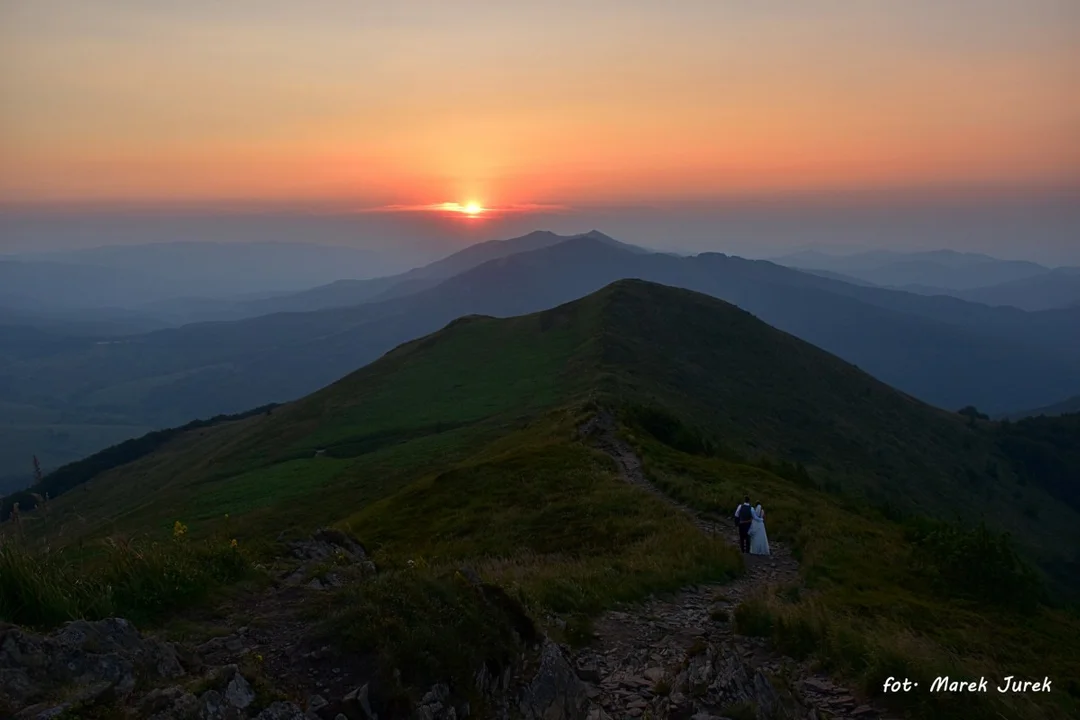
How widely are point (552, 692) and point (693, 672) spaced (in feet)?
7.30

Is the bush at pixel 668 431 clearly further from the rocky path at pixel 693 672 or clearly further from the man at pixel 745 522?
the rocky path at pixel 693 672

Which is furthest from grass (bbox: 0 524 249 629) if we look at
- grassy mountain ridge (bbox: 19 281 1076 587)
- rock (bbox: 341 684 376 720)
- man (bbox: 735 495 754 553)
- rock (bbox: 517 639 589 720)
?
grassy mountain ridge (bbox: 19 281 1076 587)

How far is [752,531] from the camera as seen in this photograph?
65.3 ft

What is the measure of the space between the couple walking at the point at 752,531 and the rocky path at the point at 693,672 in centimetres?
533

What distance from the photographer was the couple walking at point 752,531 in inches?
781

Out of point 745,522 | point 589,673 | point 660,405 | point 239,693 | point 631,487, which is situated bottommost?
point 660,405

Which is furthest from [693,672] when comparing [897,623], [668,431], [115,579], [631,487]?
[668,431]

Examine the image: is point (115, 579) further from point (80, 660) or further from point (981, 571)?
point (981, 571)

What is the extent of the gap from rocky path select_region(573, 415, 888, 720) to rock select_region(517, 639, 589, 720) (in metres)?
0.29

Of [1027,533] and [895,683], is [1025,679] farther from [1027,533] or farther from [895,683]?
[1027,533]

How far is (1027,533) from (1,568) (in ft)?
302

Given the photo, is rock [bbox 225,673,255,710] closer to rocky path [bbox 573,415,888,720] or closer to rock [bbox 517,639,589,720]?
rock [bbox 517,639,589,720]

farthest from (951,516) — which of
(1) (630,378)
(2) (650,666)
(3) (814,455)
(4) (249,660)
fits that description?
(4) (249,660)

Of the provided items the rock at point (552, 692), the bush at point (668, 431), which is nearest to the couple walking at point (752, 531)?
the rock at point (552, 692)
